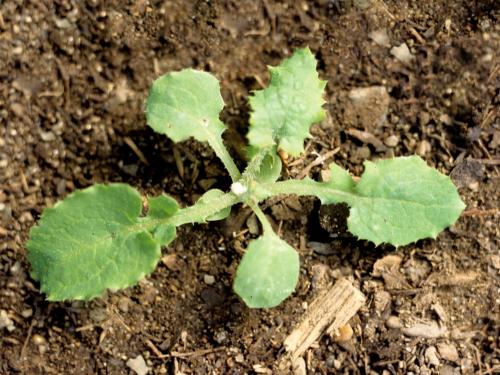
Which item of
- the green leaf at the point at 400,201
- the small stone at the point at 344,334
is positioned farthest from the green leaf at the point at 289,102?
the small stone at the point at 344,334

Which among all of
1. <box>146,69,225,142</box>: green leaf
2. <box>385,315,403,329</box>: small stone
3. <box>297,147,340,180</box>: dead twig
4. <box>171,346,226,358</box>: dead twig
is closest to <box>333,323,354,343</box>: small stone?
<box>385,315,403,329</box>: small stone

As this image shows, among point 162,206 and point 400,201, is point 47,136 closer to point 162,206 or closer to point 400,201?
point 162,206

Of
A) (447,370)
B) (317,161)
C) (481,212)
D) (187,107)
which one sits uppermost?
(187,107)

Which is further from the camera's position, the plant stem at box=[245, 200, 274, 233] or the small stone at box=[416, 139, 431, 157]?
the small stone at box=[416, 139, 431, 157]

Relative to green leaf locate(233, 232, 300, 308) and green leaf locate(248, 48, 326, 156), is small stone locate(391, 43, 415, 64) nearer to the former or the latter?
green leaf locate(248, 48, 326, 156)

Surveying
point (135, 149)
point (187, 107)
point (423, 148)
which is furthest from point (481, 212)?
point (135, 149)

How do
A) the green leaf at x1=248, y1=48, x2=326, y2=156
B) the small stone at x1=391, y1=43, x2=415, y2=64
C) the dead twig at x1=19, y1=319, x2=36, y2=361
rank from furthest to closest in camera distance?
the small stone at x1=391, y1=43, x2=415, y2=64 < the dead twig at x1=19, y1=319, x2=36, y2=361 < the green leaf at x1=248, y1=48, x2=326, y2=156
